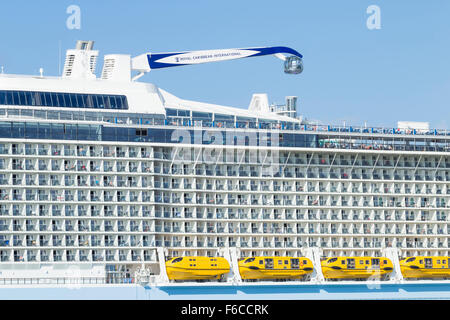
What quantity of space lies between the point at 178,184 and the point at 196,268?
675 centimetres

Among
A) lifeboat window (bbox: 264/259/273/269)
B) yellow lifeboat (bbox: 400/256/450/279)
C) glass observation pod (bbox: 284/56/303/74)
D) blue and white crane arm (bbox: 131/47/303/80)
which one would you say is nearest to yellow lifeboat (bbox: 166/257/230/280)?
lifeboat window (bbox: 264/259/273/269)

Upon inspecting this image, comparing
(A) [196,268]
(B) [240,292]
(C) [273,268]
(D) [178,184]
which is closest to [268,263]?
(C) [273,268]

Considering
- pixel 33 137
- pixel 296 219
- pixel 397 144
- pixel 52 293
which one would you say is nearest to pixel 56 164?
pixel 33 137

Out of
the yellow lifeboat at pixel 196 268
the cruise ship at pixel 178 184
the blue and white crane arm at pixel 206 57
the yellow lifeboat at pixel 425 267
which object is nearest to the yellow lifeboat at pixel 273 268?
the cruise ship at pixel 178 184

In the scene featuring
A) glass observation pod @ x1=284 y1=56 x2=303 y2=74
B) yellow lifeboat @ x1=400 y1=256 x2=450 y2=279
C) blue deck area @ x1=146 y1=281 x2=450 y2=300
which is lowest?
blue deck area @ x1=146 y1=281 x2=450 y2=300

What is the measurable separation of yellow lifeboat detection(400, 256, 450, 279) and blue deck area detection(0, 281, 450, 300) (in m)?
0.70

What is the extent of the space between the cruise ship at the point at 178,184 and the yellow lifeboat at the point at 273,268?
663 millimetres

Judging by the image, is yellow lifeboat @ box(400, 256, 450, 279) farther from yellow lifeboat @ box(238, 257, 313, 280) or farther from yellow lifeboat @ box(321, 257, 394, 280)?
yellow lifeboat @ box(238, 257, 313, 280)

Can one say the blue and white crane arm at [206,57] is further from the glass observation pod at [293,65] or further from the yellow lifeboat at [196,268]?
the yellow lifeboat at [196,268]

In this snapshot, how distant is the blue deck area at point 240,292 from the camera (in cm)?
10194

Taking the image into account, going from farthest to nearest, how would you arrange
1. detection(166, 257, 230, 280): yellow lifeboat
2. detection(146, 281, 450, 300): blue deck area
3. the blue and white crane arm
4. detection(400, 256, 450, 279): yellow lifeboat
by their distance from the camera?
the blue and white crane arm
detection(400, 256, 450, 279): yellow lifeboat
detection(166, 257, 230, 280): yellow lifeboat
detection(146, 281, 450, 300): blue deck area

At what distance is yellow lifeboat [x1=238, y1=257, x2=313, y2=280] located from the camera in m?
106

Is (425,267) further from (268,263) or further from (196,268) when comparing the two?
(196,268)
